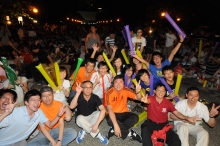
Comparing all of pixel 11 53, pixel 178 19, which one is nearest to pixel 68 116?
pixel 11 53

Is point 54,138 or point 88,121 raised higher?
point 88,121

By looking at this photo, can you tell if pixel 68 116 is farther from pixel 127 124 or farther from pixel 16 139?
pixel 127 124

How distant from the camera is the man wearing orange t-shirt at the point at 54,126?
3527mm

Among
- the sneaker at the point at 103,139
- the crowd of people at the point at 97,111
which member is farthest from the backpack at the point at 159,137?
the sneaker at the point at 103,139

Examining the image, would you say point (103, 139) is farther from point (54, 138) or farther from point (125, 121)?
point (54, 138)

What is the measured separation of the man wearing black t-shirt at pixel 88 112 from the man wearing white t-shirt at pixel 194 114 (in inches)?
65.5

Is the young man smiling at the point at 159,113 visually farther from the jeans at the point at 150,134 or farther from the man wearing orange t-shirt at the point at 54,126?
the man wearing orange t-shirt at the point at 54,126

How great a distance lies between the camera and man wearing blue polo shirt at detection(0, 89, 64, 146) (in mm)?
3129

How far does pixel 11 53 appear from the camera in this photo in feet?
32.7

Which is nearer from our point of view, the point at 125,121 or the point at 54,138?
the point at 54,138

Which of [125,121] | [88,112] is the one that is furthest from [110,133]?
[88,112]

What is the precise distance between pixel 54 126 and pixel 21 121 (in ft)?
2.51

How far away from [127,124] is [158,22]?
53.3 ft

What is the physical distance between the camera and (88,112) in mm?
4258
